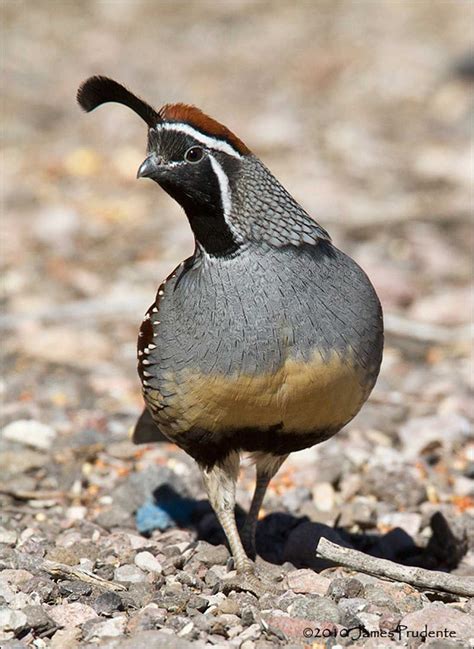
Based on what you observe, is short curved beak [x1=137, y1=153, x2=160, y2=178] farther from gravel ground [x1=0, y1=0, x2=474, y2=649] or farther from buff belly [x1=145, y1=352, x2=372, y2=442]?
gravel ground [x1=0, y1=0, x2=474, y2=649]

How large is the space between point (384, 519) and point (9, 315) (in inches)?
138

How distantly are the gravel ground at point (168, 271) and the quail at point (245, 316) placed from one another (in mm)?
616

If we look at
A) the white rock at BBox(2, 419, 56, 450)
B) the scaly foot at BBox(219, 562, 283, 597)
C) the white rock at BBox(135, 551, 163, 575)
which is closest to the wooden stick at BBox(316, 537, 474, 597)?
the scaly foot at BBox(219, 562, 283, 597)

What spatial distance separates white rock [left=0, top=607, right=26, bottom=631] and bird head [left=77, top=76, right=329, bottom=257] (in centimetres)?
167

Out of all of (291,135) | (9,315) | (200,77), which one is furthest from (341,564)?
(200,77)

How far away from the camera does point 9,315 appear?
325 inches

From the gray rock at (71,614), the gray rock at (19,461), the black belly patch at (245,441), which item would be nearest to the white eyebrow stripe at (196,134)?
the black belly patch at (245,441)

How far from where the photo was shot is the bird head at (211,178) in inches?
183

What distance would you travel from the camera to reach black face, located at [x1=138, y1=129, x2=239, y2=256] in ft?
15.3

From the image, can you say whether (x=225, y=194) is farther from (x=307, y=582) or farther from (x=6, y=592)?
(x=6, y=592)

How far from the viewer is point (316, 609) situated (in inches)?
172

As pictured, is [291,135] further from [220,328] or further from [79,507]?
[220,328]

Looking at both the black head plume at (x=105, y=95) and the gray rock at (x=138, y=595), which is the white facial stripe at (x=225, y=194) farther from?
the gray rock at (x=138, y=595)

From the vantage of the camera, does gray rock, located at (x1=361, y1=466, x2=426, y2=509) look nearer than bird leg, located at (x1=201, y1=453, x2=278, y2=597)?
No
